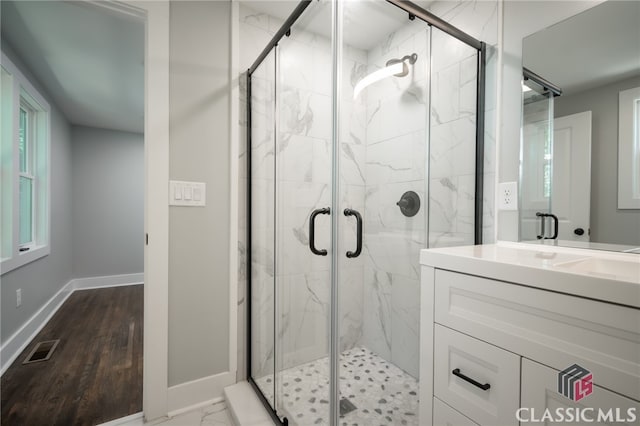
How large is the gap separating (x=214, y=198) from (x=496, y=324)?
146 cm

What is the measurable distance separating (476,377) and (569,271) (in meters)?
0.38

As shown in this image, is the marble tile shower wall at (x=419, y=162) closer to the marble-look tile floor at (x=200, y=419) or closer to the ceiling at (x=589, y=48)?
the ceiling at (x=589, y=48)

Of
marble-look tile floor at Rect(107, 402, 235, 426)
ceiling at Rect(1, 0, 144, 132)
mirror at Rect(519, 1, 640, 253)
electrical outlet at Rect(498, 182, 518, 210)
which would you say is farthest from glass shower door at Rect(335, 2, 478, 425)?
ceiling at Rect(1, 0, 144, 132)

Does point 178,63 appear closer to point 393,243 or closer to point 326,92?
point 326,92

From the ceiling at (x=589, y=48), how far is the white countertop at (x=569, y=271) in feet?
2.04

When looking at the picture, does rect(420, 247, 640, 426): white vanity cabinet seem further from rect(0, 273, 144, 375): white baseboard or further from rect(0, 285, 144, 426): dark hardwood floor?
rect(0, 273, 144, 375): white baseboard

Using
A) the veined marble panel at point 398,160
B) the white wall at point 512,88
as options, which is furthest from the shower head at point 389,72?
the white wall at point 512,88

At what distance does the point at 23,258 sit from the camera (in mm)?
2418

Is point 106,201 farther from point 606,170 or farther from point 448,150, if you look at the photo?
point 606,170

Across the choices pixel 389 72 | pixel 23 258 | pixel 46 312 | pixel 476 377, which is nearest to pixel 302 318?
pixel 476 377

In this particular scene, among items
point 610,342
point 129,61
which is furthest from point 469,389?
point 129,61

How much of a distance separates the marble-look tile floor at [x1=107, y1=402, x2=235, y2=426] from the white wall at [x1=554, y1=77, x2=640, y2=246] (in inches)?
72.6

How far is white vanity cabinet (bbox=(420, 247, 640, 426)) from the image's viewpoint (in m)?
0.55

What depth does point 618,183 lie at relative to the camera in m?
0.98
